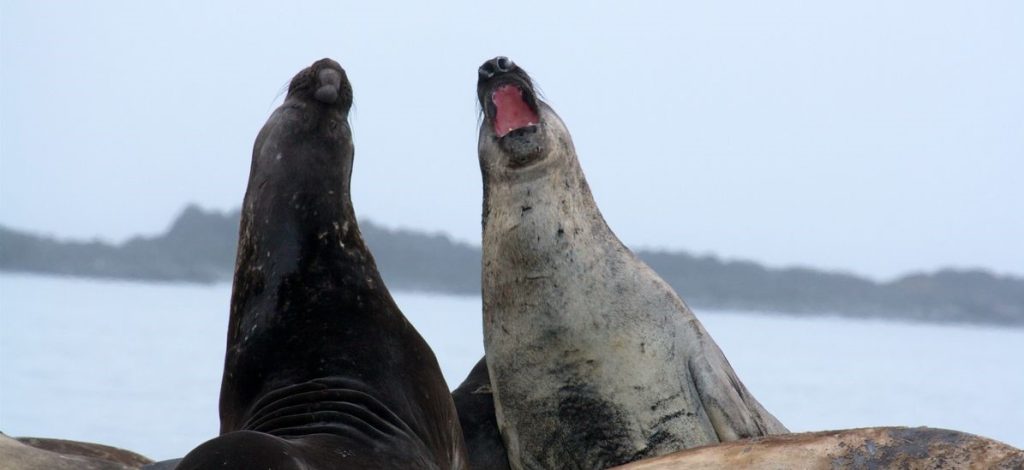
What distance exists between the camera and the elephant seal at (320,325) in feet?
13.6

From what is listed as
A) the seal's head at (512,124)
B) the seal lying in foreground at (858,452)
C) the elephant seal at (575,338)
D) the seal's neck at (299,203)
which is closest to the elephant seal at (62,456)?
the seal's neck at (299,203)

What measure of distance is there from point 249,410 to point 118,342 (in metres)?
10.7

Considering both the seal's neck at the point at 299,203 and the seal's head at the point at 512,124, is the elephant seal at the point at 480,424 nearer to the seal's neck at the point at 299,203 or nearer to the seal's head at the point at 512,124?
the seal's head at the point at 512,124

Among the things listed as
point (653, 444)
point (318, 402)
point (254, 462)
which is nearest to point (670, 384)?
point (653, 444)

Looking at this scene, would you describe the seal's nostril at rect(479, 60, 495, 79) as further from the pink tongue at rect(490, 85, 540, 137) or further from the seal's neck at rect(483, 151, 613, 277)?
the seal's neck at rect(483, 151, 613, 277)

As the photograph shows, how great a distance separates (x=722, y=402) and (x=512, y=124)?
147 centimetres

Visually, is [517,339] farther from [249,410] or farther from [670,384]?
[249,410]

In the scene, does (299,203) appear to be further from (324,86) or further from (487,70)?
(487,70)

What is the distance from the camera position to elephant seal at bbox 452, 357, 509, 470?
18.3ft

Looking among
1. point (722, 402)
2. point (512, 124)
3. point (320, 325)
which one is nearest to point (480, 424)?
point (722, 402)

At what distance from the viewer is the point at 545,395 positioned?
5363 mm

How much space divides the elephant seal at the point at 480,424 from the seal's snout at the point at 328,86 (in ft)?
5.10

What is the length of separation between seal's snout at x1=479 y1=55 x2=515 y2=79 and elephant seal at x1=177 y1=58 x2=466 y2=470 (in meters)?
0.95

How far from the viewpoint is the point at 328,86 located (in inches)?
193
